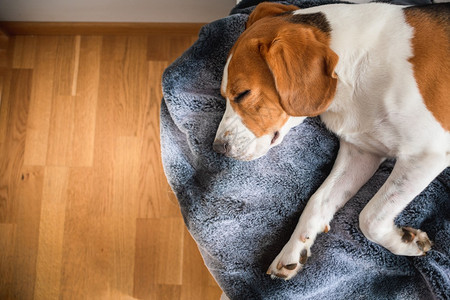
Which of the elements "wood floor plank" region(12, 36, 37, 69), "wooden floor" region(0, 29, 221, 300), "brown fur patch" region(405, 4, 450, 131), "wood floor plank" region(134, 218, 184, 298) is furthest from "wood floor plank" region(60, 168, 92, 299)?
"brown fur patch" region(405, 4, 450, 131)

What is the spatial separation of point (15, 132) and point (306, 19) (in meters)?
1.72

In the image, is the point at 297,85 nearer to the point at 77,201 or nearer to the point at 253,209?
the point at 253,209

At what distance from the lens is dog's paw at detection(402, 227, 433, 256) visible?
1.52m

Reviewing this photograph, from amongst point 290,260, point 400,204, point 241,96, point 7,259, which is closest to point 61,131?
point 7,259

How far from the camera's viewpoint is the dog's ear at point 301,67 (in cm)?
133

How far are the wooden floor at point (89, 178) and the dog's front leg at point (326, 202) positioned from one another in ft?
2.46

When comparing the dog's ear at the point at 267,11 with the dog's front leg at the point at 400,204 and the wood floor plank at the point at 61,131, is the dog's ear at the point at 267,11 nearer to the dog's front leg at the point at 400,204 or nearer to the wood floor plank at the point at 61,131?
the dog's front leg at the point at 400,204

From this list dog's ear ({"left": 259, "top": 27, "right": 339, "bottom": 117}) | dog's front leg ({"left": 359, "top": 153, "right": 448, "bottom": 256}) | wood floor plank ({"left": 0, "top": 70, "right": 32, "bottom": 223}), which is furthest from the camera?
wood floor plank ({"left": 0, "top": 70, "right": 32, "bottom": 223})

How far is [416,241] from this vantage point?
1.53 meters

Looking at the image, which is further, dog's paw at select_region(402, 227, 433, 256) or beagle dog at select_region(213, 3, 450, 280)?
dog's paw at select_region(402, 227, 433, 256)

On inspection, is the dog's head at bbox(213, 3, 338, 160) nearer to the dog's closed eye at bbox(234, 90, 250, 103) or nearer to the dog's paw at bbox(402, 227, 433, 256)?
the dog's closed eye at bbox(234, 90, 250, 103)

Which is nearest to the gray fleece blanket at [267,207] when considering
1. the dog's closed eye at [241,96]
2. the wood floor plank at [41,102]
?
the dog's closed eye at [241,96]

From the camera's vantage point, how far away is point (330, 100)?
54.4 inches

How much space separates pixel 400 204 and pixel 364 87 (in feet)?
1.26
